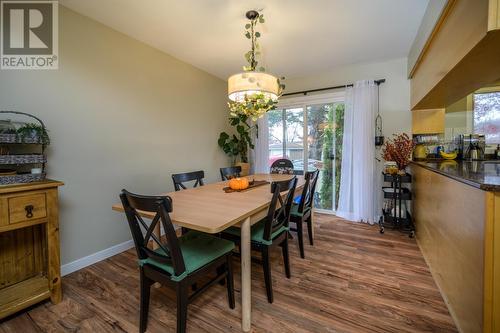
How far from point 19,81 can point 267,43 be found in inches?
98.0

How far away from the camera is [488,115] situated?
9.48ft

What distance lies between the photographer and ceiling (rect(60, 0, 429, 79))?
6.75ft

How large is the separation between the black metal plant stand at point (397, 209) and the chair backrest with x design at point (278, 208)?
1937 mm

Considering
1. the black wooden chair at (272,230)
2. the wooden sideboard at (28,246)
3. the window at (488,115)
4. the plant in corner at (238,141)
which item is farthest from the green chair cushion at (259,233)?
the window at (488,115)

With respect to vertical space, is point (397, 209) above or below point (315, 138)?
below

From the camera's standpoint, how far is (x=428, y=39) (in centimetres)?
209

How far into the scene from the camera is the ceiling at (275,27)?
2.06 meters

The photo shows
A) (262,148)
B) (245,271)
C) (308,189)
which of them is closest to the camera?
(245,271)

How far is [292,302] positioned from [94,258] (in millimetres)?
2042

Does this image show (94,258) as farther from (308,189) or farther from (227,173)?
(308,189)

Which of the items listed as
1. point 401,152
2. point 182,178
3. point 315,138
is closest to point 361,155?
point 401,152

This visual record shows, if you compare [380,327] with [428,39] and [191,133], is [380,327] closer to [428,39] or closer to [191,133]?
[428,39]

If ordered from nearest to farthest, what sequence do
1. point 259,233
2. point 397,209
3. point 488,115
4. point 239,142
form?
point 259,233
point 488,115
point 397,209
point 239,142

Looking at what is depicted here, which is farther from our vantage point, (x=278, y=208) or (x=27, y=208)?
(x=278, y=208)
